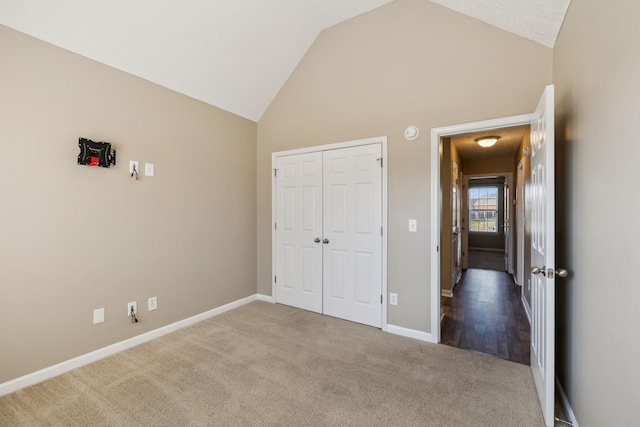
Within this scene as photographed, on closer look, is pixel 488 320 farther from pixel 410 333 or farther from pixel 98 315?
pixel 98 315

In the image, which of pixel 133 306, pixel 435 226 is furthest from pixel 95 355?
pixel 435 226

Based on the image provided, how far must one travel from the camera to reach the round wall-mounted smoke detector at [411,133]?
111 inches

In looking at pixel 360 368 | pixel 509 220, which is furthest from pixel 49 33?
pixel 509 220

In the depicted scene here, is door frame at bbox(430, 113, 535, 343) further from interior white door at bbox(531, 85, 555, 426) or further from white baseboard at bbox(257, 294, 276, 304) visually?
white baseboard at bbox(257, 294, 276, 304)

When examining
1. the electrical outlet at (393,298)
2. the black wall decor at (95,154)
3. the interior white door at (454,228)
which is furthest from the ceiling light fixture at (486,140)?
the black wall decor at (95,154)

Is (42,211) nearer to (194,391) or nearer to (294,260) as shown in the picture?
(194,391)

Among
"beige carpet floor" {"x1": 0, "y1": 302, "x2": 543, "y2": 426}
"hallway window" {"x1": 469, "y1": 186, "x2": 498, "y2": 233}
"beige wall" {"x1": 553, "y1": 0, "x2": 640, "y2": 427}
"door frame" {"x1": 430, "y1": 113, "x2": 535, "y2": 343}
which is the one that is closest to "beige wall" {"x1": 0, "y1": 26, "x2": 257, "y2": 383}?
"beige carpet floor" {"x1": 0, "y1": 302, "x2": 543, "y2": 426}

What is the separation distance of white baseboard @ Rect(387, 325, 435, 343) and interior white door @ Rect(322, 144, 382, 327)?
0.15 metres

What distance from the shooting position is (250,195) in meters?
3.96

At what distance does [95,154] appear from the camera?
2410mm

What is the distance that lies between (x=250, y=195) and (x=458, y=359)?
9.96 ft

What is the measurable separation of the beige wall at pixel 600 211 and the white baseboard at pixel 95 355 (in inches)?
131

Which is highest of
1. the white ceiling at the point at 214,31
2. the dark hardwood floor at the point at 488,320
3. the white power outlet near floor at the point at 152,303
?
the white ceiling at the point at 214,31

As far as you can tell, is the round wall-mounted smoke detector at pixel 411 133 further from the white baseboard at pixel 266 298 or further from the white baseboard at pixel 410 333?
the white baseboard at pixel 266 298
